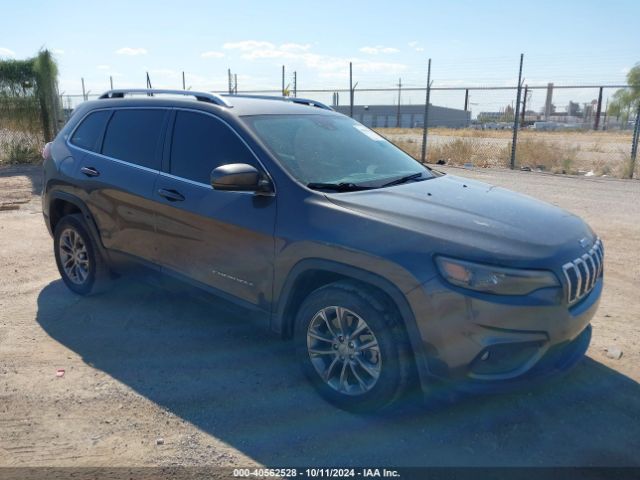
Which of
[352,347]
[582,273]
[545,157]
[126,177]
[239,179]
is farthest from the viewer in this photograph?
[545,157]

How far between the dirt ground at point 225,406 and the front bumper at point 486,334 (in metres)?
0.48

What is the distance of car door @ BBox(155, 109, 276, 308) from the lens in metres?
3.42

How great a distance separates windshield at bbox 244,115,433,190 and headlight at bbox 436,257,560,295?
102 centimetres

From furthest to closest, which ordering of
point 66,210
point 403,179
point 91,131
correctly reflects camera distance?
point 66,210 < point 91,131 < point 403,179

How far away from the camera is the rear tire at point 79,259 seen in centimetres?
483

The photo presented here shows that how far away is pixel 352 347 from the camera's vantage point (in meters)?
3.11

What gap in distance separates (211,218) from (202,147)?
59cm

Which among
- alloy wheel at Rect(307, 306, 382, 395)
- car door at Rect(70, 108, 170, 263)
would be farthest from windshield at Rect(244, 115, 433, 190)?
car door at Rect(70, 108, 170, 263)

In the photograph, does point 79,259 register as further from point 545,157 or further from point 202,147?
point 545,157

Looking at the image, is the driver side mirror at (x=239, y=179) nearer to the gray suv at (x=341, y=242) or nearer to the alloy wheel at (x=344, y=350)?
the gray suv at (x=341, y=242)

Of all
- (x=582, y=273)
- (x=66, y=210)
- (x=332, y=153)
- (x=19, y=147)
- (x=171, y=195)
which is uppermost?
(x=332, y=153)

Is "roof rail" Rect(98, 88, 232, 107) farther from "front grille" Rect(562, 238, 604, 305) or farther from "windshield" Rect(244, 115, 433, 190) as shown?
"front grille" Rect(562, 238, 604, 305)

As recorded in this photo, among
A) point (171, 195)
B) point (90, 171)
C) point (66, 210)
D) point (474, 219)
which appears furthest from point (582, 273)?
point (66, 210)

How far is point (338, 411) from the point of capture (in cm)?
325
